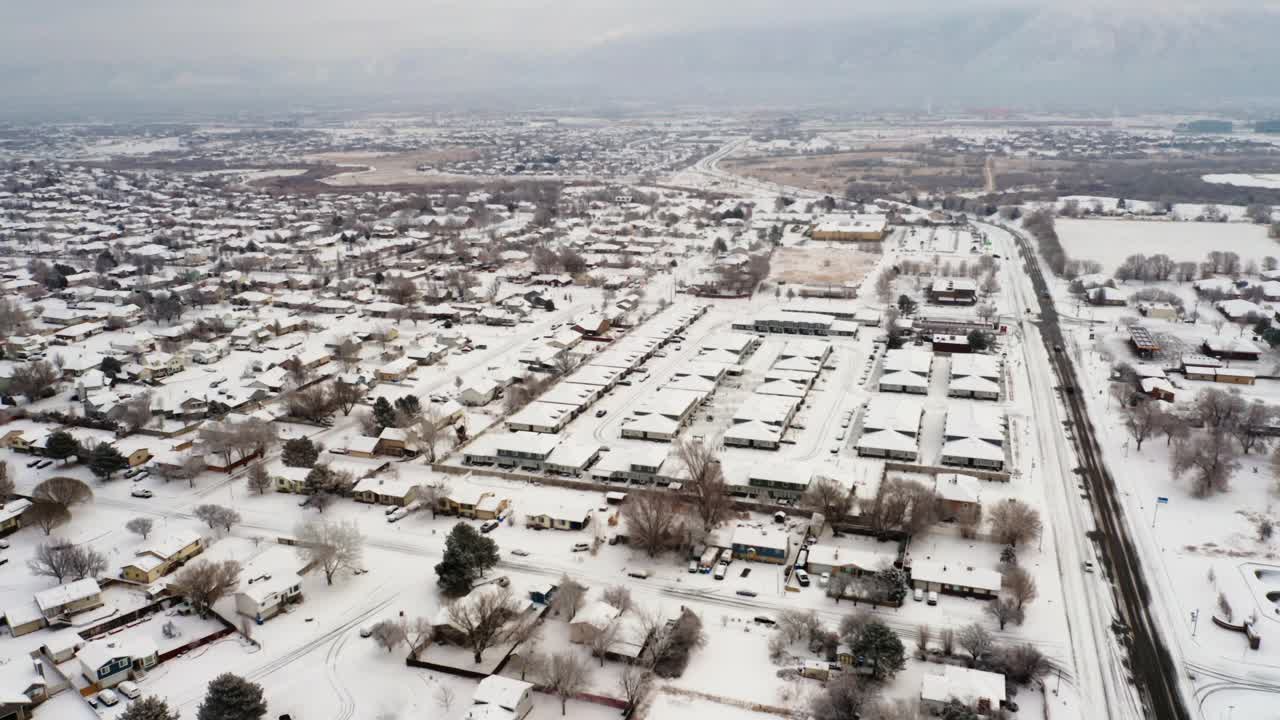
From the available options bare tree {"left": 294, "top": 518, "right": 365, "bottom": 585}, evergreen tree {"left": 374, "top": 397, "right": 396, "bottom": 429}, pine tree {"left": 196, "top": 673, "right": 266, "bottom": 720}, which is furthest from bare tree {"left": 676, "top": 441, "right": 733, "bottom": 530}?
pine tree {"left": 196, "top": 673, "right": 266, "bottom": 720}

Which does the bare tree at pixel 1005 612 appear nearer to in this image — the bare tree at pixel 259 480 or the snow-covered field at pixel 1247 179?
the bare tree at pixel 259 480

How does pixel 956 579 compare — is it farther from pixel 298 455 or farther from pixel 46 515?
pixel 46 515

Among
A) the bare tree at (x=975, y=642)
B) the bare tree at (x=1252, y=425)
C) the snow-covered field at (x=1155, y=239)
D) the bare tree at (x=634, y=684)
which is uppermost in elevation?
the snow-covered field at (x=1155, y=239)

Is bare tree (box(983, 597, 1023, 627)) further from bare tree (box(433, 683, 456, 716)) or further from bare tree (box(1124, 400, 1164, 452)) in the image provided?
bare tree (box(433, 683, 456, 716))

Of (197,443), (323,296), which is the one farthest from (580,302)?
(197,443)

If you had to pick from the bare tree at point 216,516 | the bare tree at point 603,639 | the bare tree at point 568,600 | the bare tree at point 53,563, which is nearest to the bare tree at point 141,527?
the bare tree at point 216,516

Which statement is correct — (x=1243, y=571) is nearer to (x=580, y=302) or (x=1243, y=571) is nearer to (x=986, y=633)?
(x=986, y=633)
